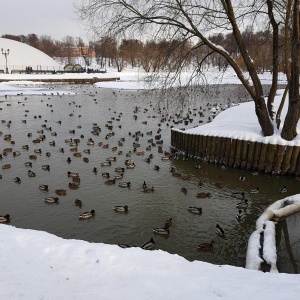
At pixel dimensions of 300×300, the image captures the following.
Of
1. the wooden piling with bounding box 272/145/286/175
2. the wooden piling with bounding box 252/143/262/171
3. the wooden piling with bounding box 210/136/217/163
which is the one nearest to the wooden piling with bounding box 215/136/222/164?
the wooden piling with bounding box 210/136/217/163

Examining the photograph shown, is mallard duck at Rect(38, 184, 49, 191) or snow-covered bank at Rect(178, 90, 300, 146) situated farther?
snow-covered bank at Rect(178, 90, 300, 146)

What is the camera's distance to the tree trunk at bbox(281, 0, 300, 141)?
1414cm

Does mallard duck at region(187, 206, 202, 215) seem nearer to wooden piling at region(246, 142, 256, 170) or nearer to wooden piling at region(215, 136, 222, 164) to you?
wooden piling at region(246, 142, 256, 170)

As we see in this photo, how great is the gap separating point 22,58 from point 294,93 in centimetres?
9597

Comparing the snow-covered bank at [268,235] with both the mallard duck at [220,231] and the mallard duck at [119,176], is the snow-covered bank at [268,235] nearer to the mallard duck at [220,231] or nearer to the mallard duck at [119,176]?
the mallard duck at [220,231]

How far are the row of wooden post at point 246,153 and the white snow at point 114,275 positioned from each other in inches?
313

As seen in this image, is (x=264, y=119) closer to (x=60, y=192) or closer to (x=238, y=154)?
Answer: (x=238, y=154)

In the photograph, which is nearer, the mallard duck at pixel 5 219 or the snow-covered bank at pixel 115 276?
the snow-covered bank at pixel 115 276

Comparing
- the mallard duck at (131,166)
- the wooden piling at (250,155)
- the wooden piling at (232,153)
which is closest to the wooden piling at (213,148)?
the wooden piling at (232,153)

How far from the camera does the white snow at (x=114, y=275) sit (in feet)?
18.8

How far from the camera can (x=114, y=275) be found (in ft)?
20.8

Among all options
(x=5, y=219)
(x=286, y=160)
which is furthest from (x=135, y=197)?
(x=286, y=160)

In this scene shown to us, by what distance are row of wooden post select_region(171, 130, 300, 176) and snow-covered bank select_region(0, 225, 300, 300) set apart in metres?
9.44

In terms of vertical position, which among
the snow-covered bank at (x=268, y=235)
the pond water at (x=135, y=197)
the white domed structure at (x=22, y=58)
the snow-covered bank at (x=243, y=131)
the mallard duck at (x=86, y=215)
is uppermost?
Answer: the white domed structure at (x=22, y=58)
